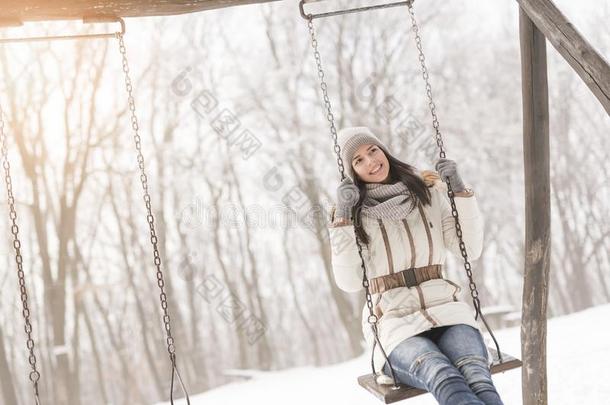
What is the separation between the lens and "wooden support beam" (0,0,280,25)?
2455 mm

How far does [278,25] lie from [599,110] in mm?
7098

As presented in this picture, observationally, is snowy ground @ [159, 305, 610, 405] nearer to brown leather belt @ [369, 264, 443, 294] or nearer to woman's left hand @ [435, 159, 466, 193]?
brown leather belt @ [369, 264, 443, 294]

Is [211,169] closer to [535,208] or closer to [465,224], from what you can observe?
[535,208]

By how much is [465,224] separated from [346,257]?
1.65 feet

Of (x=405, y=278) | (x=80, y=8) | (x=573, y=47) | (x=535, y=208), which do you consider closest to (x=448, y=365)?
(x=405, y=278)

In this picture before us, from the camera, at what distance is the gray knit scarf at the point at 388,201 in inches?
92.1

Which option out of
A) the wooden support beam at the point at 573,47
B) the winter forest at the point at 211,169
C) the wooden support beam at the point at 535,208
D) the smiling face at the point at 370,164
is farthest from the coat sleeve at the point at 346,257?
the winter forest at the point at 211,169

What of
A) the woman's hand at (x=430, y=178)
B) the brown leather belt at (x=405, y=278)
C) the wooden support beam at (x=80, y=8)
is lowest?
the brown leather belt at (x=405, y=278)

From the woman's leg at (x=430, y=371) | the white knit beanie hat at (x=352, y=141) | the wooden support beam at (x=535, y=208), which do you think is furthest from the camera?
the wooden support beam at (x=535, y=208)

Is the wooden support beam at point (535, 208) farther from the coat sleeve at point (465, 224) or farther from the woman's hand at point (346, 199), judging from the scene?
the woman's hand at point (346, 199)

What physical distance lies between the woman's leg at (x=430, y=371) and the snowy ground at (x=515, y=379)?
2.34 metres

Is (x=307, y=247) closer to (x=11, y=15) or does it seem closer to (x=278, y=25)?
(x=278, y=25)

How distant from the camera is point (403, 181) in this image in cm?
246

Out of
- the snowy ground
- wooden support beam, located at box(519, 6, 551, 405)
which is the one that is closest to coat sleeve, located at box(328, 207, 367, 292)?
wooden support beam, located at box(519, 6, 551, 405)
